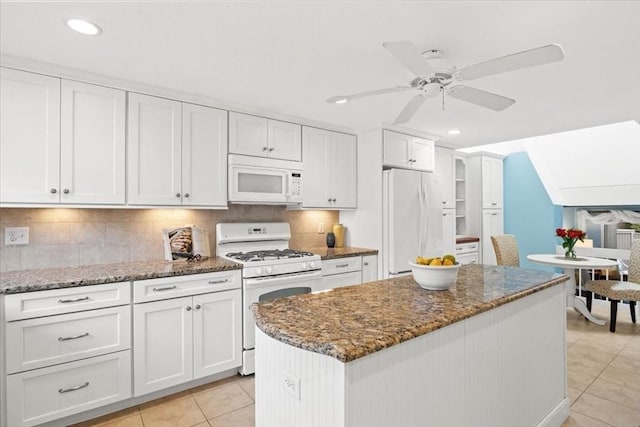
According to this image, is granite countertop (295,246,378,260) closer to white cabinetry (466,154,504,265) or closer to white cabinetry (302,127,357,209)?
white cabinetry (302,127,357,209)

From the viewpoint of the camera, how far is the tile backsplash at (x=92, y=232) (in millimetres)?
2406

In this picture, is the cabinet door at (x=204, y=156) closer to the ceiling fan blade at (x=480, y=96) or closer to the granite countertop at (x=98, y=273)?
the granite countertop at (x=98, y=273)

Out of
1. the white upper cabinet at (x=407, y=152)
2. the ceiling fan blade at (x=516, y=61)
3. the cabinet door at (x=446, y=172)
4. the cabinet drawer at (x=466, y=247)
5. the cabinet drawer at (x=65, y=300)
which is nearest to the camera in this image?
the ceiling fan blade at (x=516, y=61)

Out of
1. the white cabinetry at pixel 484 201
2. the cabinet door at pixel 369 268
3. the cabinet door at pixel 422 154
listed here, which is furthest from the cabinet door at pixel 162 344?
the white cabinetry at pixel 484 201

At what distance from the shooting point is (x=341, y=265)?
344 cm

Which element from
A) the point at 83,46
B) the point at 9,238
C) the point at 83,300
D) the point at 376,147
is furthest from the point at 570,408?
the point at 9,238

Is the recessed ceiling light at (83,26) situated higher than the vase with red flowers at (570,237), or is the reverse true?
the recessed ceiling light at (83,26)

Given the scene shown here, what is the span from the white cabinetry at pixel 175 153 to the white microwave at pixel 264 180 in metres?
0.10

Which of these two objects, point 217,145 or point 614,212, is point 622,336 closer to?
point 614,212

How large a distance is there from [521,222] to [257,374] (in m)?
5.53

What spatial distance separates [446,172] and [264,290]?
3110 millimetres

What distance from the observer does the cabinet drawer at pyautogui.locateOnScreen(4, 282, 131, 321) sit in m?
1.92

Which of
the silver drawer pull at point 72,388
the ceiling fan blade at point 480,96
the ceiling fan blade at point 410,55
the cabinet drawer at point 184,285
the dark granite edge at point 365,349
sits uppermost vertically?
the ceiling fan blade at point 410,55

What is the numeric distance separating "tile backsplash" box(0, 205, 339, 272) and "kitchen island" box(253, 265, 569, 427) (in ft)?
6.05
